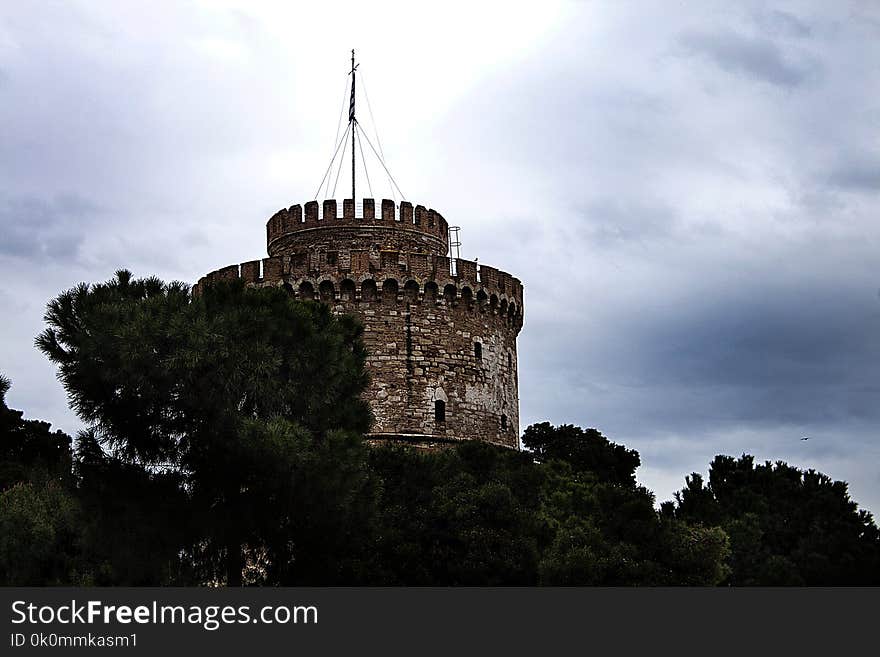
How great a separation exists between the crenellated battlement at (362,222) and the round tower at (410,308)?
0.03 m

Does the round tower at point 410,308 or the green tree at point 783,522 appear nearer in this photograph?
the round tower at point 410,308

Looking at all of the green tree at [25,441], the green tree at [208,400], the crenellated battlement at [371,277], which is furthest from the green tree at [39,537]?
the green tree at [25,441]

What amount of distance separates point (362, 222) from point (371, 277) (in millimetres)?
2329

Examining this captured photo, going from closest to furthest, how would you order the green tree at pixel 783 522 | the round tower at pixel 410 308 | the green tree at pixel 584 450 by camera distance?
1. the round tower at pixel 410 308
2. the green tree at pixel 783 522
3. the green tree at pixel 584 450

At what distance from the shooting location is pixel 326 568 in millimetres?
22078

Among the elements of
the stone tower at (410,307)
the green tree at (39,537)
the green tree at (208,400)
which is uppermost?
the stone tower at (410,307)

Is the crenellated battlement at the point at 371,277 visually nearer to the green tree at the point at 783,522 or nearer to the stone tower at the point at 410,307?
the stone tower at the point at 410,307

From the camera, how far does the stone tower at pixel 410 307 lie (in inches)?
1302

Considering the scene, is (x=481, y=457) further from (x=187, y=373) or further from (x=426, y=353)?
(x=187, y=373)

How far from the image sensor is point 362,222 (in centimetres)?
3525
